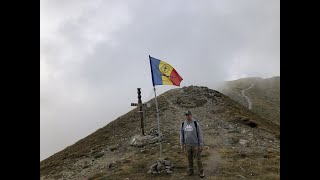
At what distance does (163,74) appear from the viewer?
21047mm

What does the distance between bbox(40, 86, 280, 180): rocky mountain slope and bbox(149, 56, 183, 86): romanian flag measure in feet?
16.1

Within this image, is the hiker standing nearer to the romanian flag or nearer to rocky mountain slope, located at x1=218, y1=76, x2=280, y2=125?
the romanian flag

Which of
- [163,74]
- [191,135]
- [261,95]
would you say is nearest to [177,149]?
[163,74]

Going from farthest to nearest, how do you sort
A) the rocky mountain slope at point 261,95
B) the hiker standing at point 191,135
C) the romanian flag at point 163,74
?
the rocky mountain slope at point 261,95 → the romanian flag at point 163,74 → the hiker standing at point 191,135

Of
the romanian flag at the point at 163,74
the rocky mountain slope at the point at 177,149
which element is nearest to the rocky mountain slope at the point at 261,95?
the rocky mountain slope at the point at 177,149

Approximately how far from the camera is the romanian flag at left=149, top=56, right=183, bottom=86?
69.0ft

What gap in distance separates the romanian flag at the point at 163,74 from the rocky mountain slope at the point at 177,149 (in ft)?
16.1

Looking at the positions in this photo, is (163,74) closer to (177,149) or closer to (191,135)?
(191,135)

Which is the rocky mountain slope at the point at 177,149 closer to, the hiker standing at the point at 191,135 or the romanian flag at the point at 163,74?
the hiker standing at the point at 191,135

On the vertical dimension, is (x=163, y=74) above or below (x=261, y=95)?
above

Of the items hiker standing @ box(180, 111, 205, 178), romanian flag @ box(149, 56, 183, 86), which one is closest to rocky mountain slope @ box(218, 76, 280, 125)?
romanian flag @ box(149, 56, 183, 86)

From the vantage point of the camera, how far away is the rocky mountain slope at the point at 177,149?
2136cm

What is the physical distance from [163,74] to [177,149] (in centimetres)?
675
